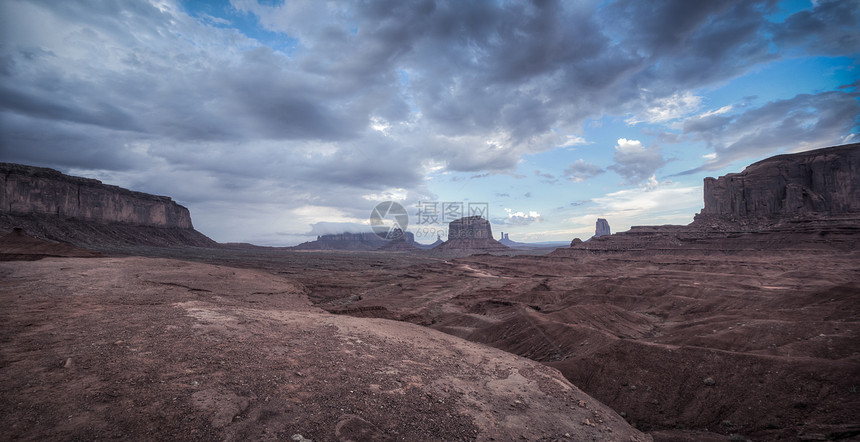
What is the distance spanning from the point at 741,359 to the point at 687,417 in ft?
11.3

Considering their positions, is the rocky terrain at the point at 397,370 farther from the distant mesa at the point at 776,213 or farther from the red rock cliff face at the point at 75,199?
the red rock cliff face at the point at 75,199

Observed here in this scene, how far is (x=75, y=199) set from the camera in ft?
325

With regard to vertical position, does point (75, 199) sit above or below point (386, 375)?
above

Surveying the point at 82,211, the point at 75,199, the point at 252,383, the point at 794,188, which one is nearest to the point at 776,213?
the point at 794,188

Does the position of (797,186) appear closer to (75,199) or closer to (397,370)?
(397,370)

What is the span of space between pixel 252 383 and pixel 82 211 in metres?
140

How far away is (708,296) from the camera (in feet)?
93.2

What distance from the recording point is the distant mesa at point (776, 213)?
56781 millimetres

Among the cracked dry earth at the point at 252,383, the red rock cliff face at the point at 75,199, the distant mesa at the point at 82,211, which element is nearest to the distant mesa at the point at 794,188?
the cracked dry earth at the point at 252,383

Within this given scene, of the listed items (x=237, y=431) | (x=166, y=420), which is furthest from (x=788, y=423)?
(x=166, y=420)

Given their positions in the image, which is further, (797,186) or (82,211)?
(82,211)

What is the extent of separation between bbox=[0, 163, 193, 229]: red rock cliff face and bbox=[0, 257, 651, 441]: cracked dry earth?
112160mm

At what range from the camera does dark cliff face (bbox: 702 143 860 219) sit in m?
64.1

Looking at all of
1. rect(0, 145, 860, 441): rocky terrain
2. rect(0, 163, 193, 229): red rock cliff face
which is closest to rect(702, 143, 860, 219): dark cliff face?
rect(0, 145, 860, 441): rocky terrain
